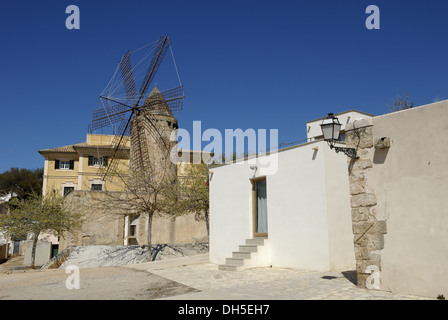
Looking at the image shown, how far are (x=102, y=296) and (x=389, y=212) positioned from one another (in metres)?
5.15

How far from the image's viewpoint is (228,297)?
6.25 metres

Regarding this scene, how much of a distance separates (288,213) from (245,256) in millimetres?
1599

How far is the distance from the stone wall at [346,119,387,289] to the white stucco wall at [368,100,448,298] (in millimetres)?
96

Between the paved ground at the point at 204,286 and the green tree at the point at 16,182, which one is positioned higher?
the green tree at the point at 16,182

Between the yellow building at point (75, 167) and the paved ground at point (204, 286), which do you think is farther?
the yellow building at point (75, 167)

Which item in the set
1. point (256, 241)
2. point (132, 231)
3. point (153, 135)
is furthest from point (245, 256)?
point (153, 135)

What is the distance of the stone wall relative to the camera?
20.6ft

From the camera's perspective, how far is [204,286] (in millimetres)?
7633

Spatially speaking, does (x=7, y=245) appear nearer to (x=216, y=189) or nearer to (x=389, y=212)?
(x=216, y=189)

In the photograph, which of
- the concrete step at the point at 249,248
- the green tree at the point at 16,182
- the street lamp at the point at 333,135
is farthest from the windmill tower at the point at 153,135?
the green tree at the point at 16,182

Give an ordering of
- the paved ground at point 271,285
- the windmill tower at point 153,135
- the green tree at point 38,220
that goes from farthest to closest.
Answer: the windmill tower at point 153,135, the green tree at point 38,220, the paved ground at point 271,285

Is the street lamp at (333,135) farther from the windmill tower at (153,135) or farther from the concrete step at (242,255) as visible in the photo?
the windmill tower at (153,135)

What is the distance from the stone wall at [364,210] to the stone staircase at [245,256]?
3916 millimetres

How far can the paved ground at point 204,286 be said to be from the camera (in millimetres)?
6301
